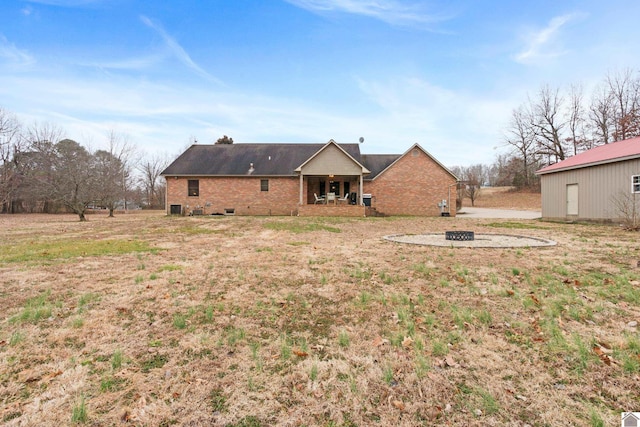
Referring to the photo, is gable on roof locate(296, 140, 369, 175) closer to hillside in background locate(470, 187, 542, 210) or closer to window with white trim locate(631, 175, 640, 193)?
window with white trim locate(631, 175, 640, 193)

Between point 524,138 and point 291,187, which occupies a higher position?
point 524,138

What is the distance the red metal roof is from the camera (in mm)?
14617

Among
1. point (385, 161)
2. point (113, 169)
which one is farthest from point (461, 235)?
point (113, 169)

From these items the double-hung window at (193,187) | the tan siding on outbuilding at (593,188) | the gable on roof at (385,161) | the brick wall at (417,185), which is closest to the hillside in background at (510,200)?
the brick wall at (417,185)

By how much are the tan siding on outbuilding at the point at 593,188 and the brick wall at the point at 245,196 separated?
18.0 meters

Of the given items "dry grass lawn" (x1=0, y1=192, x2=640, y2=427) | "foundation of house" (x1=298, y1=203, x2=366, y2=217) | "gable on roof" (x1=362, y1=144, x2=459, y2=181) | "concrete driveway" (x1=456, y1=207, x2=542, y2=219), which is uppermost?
"gable on roof" (x1=362, y1=144, x2=459, y2=181)

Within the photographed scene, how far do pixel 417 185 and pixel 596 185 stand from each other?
1123 cm

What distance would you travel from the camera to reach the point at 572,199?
17891mm

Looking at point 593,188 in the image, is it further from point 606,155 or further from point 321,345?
point 321,345

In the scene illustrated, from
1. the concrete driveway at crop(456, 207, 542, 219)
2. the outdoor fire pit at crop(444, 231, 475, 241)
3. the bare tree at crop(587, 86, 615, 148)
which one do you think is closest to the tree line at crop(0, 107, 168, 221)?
the outdoor fire pit at crop(444, 231, 475, 241)

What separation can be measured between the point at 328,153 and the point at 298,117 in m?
12.8

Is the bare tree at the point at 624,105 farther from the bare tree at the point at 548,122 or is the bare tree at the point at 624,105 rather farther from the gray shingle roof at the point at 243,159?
the gray shingle roof at the point at 243,159

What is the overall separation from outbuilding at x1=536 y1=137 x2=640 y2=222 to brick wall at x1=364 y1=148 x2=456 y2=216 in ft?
22.8

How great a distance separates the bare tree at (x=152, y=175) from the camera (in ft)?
161
